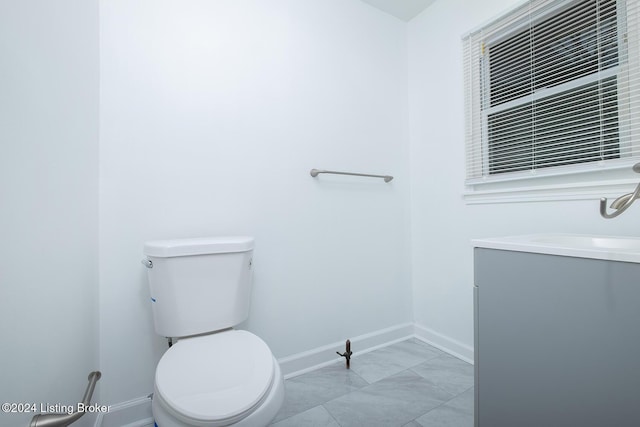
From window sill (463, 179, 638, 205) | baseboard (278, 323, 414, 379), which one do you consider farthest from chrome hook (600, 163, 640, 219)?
baseboard (278, 323, 414, 379)

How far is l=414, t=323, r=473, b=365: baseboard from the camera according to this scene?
1608 mm

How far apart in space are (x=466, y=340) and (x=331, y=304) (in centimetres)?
81

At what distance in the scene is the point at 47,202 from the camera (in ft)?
2.41

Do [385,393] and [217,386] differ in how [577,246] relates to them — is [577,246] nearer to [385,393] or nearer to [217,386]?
[385,393]

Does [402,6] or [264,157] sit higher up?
[402,6]

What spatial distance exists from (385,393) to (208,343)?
35.1 inches

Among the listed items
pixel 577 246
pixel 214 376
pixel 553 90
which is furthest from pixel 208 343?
pixel 553 90

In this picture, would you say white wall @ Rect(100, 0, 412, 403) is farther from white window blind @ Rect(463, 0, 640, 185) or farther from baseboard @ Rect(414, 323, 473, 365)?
white window blind @ Rect(463, 0, 640, 185)

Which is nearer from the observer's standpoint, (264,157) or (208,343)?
(208,343)

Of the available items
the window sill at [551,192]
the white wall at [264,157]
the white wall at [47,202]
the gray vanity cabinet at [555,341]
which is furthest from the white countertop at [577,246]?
the white wall at [47,202]

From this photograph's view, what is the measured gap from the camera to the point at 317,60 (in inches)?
64.6

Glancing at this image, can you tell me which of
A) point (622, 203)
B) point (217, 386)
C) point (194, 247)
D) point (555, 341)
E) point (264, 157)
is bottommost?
point (217, 386)

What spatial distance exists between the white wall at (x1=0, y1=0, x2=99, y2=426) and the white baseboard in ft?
0.77

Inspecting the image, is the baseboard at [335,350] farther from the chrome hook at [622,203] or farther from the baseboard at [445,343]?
the chrome hook at [622,203]
